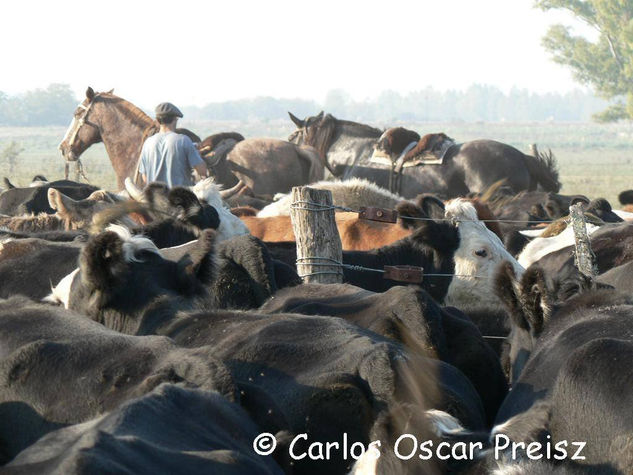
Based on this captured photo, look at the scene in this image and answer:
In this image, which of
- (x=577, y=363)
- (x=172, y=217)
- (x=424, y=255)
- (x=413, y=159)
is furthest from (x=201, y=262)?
(x=413, y=159)

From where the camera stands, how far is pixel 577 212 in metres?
7.11

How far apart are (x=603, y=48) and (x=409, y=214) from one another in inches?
2241

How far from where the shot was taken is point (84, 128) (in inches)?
627

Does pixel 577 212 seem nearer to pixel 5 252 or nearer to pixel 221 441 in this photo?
pixel 5 252

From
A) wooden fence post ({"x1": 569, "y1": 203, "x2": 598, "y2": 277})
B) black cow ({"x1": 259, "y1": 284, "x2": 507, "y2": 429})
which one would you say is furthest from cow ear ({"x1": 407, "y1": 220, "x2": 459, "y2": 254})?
black cow ({"x1": 259, "y1": 284, "x2": 507, "y2": 429})

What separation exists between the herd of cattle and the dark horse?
462 inches

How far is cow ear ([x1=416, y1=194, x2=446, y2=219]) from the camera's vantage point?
7.61 m

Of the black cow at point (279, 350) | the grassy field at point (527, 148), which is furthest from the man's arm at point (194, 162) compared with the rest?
the grassy field at point (527, 148)

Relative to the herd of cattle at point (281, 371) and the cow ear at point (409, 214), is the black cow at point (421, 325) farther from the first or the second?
the cow ear at point (409, 214)

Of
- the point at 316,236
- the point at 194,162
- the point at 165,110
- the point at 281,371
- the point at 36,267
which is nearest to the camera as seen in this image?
the point at 281,371

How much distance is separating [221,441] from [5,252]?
3552mm

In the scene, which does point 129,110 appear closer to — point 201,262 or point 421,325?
point 201,262

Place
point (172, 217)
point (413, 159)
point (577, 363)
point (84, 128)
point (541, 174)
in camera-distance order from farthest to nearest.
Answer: point (541, 174) < point (413, 159) < point (84, 128) < point (172, 217) < point (577, 363)

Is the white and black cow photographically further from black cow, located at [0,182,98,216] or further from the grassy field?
the grassy field
